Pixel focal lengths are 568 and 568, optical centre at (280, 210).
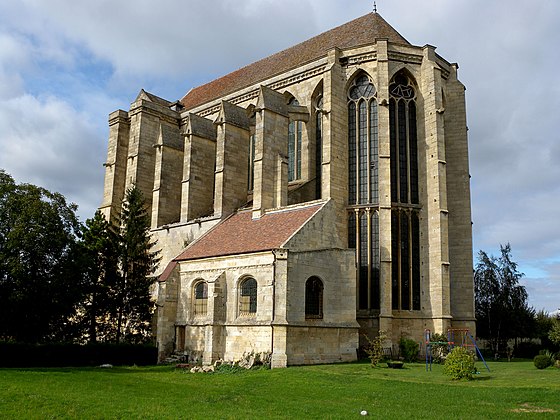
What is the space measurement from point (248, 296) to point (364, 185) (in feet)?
30.8

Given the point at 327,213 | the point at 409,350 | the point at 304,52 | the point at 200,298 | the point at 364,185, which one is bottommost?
the point at 409,350

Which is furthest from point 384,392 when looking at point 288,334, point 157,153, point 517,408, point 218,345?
point 157,153

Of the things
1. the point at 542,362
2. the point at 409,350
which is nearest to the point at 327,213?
the point at 409,350

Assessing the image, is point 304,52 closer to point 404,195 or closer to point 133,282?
point 404,195

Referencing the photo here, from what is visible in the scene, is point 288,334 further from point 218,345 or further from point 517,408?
point 517,408

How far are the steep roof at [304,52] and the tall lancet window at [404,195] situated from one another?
3370 millimetres

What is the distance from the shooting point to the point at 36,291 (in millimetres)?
23344

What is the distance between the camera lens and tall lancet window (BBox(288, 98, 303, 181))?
35.2 m

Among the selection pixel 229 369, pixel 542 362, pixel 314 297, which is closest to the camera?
pixel 542 362

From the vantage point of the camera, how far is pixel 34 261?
23.7m

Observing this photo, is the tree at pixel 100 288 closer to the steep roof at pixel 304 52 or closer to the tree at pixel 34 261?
the tree at pixel 34 261

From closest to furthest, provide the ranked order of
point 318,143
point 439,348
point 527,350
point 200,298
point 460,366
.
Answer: point 460,366, point 439,348, point 200,298, point 318,143, point 527,350

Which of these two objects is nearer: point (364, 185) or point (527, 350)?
point (364, 185)

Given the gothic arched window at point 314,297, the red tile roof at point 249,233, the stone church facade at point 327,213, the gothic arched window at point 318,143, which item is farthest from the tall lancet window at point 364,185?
the gothic arched window at point 314,297
